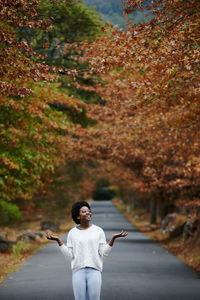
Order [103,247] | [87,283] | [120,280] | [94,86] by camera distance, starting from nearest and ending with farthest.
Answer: [87,283], [103,247], [120,280], [94,86]

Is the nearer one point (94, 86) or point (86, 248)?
point (86, 248)

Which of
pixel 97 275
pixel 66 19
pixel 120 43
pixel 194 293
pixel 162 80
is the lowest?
pixel 194 293

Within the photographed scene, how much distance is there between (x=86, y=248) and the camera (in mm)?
7633

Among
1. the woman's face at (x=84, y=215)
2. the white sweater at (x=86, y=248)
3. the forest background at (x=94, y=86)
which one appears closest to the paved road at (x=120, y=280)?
the forest background at (x=94, y=86)

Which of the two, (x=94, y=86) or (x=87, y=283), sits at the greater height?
(x=94, y=86)

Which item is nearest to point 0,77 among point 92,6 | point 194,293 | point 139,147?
point 194,293

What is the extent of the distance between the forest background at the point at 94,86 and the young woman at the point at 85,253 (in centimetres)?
321

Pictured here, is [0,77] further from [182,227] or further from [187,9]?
[182,227]

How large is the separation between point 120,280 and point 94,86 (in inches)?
471

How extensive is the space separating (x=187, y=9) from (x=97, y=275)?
5.16 metres

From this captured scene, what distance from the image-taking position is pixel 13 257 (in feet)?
73.7

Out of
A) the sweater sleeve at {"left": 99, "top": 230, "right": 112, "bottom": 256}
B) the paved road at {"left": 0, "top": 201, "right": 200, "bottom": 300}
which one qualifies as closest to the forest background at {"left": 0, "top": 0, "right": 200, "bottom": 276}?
the paved road at {"left": 0, "top": 201, "right": 200, "bottom": 300}

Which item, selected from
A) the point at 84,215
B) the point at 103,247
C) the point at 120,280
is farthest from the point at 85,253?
the point at 120,280

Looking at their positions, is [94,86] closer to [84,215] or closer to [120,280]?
[120,280]
